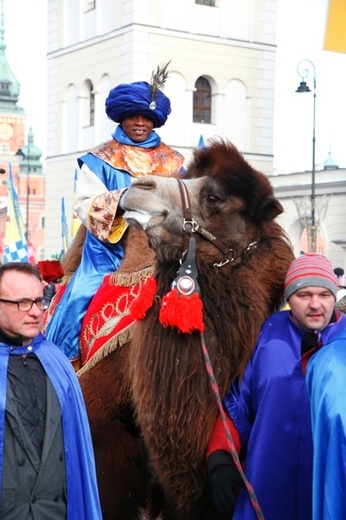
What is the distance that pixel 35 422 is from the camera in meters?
4.02

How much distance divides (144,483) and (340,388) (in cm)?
185

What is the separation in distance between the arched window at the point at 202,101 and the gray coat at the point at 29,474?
40629 mm

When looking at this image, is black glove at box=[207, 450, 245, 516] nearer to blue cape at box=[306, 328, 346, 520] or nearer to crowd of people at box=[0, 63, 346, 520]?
crowd of people at box=[0, 63, 346, 520]

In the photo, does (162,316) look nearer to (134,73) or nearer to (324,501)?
(324,501)

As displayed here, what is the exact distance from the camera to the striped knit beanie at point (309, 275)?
421 centimetres

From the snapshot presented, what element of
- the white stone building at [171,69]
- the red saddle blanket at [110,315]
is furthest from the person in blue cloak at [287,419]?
the white stone building at [171,69]

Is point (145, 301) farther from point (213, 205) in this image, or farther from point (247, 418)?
point (247, 418)

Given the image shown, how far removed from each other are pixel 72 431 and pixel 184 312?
691 millimetres

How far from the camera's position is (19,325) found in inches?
160

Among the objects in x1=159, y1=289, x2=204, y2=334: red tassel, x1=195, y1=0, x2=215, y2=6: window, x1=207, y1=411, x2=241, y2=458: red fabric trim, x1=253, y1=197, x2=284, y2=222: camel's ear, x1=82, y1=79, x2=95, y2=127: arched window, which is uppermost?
x1=195, y1=0, x2=215, y2=6: window

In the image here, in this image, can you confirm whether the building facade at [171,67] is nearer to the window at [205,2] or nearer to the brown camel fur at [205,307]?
the window at [205,2]

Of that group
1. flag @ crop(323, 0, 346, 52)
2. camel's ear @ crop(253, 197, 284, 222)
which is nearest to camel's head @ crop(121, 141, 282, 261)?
camel's ear @ crop(253, 197, 284, 222)

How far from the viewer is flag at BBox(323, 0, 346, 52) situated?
3.66 meters

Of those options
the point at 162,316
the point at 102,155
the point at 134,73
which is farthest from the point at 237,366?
the point at 134,73
